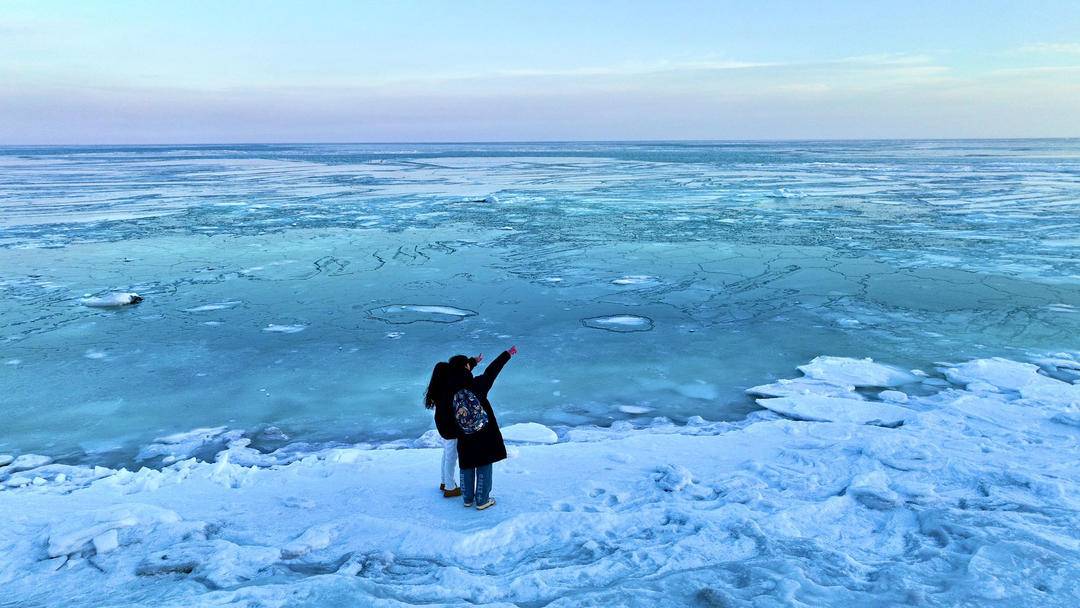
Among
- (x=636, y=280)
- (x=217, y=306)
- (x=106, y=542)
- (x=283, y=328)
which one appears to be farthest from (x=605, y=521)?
(x=217, y=306)

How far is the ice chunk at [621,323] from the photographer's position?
9.86 metres

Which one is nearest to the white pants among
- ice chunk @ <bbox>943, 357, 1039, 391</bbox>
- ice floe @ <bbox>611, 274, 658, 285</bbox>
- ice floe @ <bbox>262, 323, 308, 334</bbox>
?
ice floe @ <bbox>262, 323, 308, 334</bbox>

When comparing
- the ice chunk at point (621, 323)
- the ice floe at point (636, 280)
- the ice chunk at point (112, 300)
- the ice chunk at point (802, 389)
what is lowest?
the ice chunk at point (802, 389)

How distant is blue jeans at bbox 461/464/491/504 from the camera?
4.80 meters

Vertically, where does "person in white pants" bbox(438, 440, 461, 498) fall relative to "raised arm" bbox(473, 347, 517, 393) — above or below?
below

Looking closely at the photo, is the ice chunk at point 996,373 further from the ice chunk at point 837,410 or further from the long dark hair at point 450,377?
the long dark hair at point 450,377

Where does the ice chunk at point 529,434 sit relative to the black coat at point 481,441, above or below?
below

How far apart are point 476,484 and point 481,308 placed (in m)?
6.23

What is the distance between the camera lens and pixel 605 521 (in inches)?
184

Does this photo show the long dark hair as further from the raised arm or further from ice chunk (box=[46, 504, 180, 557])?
ice chunk (box=[46, 504, 180, 557])

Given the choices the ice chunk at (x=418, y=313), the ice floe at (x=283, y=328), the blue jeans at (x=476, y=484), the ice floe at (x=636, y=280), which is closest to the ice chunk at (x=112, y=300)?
the ice floe at (x=283, y=328)

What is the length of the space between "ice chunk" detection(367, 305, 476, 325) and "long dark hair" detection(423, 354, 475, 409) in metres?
5.56

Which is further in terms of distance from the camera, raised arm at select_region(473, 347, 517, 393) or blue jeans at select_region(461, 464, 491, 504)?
blue jeans at select_region(461, 464, 491, 504)

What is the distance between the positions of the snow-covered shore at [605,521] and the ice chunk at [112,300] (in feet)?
18.5
